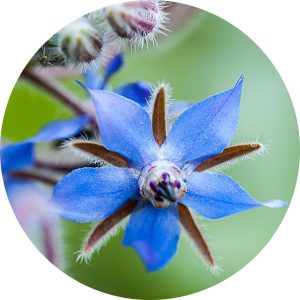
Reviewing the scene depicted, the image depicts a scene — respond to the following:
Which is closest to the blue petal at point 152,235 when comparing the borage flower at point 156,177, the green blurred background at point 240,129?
the borage flower at point 156,177

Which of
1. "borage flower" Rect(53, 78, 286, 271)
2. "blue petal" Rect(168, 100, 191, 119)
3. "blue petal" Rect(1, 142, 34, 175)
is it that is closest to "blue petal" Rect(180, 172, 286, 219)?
"borage flower" Rect(53, 78, 286, 271)

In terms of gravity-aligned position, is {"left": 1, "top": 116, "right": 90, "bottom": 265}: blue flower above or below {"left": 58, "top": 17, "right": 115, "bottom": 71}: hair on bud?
below

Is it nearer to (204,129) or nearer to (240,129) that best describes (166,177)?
(204,129)

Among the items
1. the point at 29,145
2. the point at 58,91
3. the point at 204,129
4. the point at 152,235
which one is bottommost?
the point at 152,235

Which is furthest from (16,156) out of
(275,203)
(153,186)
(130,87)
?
(275,203)

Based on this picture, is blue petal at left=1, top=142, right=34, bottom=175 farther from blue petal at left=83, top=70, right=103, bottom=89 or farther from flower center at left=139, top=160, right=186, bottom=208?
flower center at left=139, top=160, right=186, bottom=208

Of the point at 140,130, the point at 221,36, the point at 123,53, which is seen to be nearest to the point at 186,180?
the point at 140,130

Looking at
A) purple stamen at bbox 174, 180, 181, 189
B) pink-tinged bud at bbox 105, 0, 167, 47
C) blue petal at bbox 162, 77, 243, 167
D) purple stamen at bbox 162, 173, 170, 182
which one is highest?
pink-tinged bud at bbox 105, 0, 167, 47
